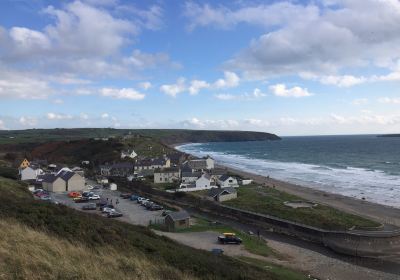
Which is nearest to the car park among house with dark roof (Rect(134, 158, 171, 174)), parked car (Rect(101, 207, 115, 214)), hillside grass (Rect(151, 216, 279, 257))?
parked car (Rect(101, 207, 115, 214))

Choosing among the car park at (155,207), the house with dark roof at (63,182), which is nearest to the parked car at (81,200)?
the house with dark roof at (63,182)

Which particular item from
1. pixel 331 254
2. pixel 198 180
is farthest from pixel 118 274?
pixel 198 180

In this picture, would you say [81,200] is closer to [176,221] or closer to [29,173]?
[176,221]

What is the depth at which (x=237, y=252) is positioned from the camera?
3250cm

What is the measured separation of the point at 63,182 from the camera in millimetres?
64312

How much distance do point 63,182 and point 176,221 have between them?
30.7 meters

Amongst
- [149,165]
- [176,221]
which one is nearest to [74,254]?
[176,221]

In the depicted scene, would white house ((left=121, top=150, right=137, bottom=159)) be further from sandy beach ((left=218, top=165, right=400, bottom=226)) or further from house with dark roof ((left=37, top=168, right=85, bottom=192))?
sandy beach ((left=218, top=165, right=400, bottom=226))

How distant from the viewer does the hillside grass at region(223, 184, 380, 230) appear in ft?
134

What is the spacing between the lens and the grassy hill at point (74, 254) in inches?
385

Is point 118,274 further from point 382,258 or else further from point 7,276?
point 382,258

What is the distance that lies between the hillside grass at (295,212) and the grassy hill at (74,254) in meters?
28.4

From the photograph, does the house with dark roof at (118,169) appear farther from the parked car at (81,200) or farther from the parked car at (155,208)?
the parked car at (155,208)

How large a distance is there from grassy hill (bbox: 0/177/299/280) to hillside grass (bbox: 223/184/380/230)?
2840 cm
